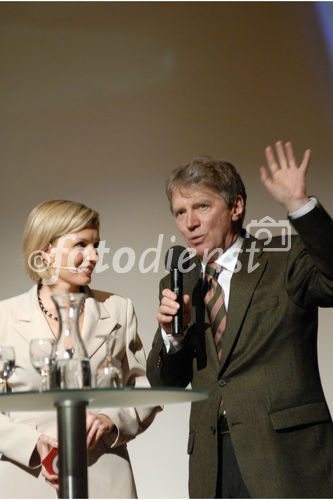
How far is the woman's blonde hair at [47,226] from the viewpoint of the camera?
10.8ft

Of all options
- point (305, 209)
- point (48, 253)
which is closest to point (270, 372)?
point (305, 209)

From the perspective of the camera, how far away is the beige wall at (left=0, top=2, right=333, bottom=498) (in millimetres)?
4949

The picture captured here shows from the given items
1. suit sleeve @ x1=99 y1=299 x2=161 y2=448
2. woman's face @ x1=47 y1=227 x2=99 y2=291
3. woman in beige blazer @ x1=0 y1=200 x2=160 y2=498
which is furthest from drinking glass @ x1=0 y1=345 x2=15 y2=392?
woman's face @ x1=47 y1=227 x2=99 y2=291

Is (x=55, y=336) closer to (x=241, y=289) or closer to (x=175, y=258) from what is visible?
(x=175, y=258)

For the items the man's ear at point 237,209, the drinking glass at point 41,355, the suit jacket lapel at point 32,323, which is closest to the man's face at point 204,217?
the man's ear at point 237,209

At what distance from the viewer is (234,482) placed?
8.95ft

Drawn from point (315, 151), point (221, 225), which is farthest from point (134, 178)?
point (221, 225)

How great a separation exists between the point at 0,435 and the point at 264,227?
7.37 feet

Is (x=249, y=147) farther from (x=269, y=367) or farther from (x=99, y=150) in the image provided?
(x=269, y=367)

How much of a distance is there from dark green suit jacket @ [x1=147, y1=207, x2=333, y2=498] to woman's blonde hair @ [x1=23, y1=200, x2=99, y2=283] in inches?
23.3

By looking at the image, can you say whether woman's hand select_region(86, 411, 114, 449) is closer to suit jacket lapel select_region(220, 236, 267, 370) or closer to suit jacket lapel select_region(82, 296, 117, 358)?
suit jacket lapel select_region(82, 296, 117, 358)

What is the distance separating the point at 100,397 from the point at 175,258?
956 millimetres

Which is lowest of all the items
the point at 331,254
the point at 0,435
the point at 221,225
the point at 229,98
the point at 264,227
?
the point at 0,435

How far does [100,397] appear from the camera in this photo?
207 cm
